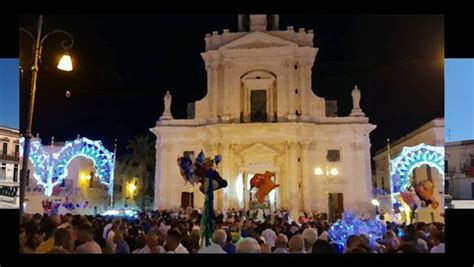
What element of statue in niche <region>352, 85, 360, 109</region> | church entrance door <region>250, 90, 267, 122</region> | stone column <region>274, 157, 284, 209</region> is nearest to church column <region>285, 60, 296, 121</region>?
church entrance door <region>250, 90, 267, 122</region>

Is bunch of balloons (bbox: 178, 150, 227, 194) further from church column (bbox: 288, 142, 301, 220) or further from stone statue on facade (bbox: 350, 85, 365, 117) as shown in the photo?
stone statue on facade (bbox: 350, 85, 365, 117)

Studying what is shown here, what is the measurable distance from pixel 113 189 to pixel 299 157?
19.3ft

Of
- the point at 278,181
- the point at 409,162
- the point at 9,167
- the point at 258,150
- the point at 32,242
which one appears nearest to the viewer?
→ the point at 32,242

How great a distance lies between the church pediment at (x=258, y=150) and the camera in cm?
1789

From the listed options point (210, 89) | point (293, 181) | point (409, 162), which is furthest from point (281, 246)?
point (210, 89)

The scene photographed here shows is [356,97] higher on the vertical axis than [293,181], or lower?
higher

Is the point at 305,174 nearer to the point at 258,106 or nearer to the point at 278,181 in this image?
the point at 278,181

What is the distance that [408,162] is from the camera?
15227 millimetres

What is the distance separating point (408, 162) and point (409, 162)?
1.1 inches

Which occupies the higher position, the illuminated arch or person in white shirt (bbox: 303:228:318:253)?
the illuminated arch

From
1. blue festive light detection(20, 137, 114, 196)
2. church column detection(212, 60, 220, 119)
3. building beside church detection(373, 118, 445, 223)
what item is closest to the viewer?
building beside church detection(373, 118, 445, 223)

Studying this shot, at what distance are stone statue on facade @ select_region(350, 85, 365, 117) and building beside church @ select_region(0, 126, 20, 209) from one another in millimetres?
9475

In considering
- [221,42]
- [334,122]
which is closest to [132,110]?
[221,42]

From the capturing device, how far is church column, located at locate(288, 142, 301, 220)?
16.3 metres
